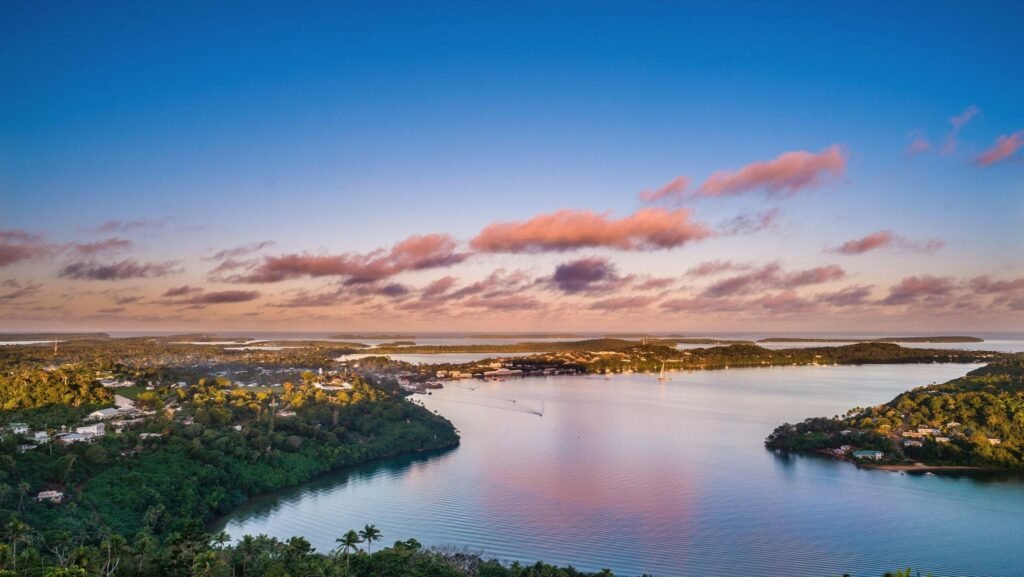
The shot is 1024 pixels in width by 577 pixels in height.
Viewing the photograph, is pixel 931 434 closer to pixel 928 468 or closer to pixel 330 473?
pixel 928 468

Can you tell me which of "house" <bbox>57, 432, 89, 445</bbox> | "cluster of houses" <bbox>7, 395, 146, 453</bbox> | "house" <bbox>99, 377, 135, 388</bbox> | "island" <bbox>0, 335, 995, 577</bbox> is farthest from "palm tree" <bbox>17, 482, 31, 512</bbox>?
"house" <bbox>99, 377, 135, 388</bbox>

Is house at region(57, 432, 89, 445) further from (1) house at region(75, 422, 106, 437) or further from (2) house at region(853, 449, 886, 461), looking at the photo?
(2) house at region(853, 449, 886, 461)

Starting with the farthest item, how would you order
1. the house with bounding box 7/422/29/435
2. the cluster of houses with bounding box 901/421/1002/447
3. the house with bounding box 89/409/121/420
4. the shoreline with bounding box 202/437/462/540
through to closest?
the cluster of houses with bounding box 901/421/1002/447
the house with bounding box 89/409/121/420
the house with bounding box 7/422/29/435
the shoreline with bounding box 202/437/462/540

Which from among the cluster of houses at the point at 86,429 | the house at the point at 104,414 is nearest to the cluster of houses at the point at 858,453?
the cluster of houses at the point at 86,429

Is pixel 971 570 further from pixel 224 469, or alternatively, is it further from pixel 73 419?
pixel 73 419

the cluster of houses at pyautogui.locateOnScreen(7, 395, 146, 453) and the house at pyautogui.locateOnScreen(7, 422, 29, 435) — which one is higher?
Answer: the house at pyautogui.locateOnScreen(7, 422, 29, 435)

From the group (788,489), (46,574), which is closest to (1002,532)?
(788,489)
